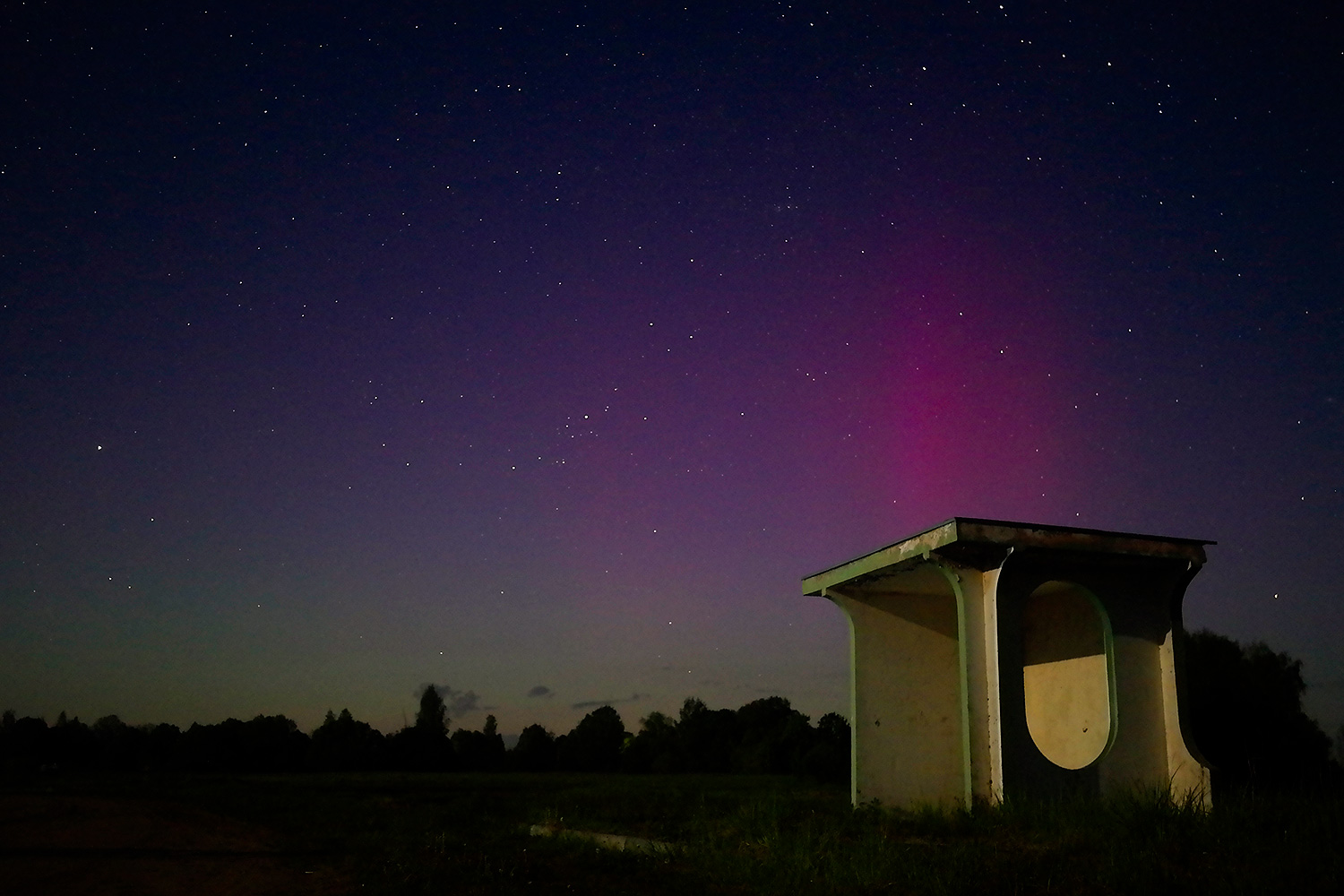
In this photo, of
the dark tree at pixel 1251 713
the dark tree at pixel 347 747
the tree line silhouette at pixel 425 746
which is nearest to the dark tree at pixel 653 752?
the tree line silhouette at pixel 425 746

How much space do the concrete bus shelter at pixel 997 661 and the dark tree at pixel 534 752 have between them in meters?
28.7

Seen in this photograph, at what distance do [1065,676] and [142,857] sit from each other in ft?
41.9

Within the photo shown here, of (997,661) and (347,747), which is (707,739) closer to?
(347,747)

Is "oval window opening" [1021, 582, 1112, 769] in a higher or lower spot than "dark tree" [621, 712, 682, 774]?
higher

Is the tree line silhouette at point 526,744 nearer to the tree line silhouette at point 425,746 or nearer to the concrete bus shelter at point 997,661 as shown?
the tree line silhouette at point 425,746

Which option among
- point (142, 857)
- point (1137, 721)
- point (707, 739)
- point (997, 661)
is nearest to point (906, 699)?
point (997, 661)

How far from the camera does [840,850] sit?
8125 mm

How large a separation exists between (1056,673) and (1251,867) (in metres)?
9.09

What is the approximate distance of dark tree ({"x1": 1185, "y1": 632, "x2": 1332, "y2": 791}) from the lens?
1656 centimetres

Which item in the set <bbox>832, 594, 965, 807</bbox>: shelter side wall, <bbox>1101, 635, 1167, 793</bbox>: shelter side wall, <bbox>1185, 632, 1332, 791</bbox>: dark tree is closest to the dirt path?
<bbox>832, 594, 965, 807</bbox>: shelter side wall

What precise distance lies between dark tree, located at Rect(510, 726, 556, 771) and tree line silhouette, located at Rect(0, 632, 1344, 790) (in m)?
0.04

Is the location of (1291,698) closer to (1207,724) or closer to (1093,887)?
(1207,724)

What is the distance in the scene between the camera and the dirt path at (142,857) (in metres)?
8.15

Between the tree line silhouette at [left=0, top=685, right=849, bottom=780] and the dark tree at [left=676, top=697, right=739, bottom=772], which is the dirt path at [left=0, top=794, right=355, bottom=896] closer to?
the tree line silhouette at [left=0, top=685, right=849, bottom=780]
